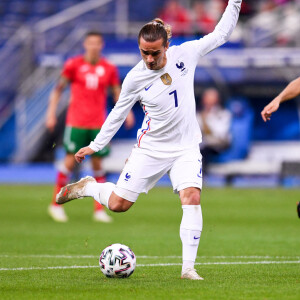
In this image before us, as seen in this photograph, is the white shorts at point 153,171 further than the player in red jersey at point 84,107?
No

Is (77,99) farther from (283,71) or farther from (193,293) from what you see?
(283,71)

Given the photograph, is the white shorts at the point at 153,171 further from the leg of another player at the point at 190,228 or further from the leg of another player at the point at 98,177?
the leg of another player at the point at 98,177

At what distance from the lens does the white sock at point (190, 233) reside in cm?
741

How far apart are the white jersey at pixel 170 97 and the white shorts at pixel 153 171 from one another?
69mm

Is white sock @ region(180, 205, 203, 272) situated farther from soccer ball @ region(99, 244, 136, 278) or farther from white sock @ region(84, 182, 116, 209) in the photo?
white sock @ region(84, 182, 116, 209)

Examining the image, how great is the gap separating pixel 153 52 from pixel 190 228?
1.55 metres

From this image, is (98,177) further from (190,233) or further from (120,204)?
(190,233)

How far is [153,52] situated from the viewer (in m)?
7.45

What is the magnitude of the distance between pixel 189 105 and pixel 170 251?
8.48 feet

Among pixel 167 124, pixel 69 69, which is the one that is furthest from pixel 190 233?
pixel 69 69

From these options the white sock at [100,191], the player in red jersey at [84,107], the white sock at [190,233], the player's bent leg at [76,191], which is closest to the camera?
the white sock at [190,233]

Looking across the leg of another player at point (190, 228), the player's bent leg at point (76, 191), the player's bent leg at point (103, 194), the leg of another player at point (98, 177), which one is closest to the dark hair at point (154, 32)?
the leg of another player at point (190, 228)

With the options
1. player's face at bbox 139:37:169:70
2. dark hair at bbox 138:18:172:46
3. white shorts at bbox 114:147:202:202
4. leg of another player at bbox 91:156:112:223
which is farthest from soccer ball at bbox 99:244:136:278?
leg of another player at bbox 91:156:112:223

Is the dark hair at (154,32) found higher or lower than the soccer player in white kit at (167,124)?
higher
